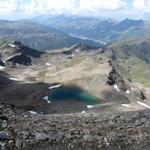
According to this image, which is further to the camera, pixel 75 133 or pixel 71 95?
pixel 71 95

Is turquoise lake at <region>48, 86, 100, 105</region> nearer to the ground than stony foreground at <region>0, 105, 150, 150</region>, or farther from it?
nearer to the ground

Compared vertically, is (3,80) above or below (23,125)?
below

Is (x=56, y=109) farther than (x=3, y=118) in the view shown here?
Yes

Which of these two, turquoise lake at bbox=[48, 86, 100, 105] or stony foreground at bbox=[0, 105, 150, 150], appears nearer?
stony foreground at bbox=[0, 105, 150, 150]

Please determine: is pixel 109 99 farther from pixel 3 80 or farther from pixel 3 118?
pixel 3 118

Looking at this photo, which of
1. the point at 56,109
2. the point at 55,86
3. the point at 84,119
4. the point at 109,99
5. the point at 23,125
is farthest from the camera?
the point at 55,86

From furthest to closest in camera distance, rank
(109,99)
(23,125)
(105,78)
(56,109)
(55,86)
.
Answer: (105,78)
(55,86)
(109,99)
(56,109)
(23,125)

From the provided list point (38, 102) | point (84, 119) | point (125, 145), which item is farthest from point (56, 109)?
point (125, 145)

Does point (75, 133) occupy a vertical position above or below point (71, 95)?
above
